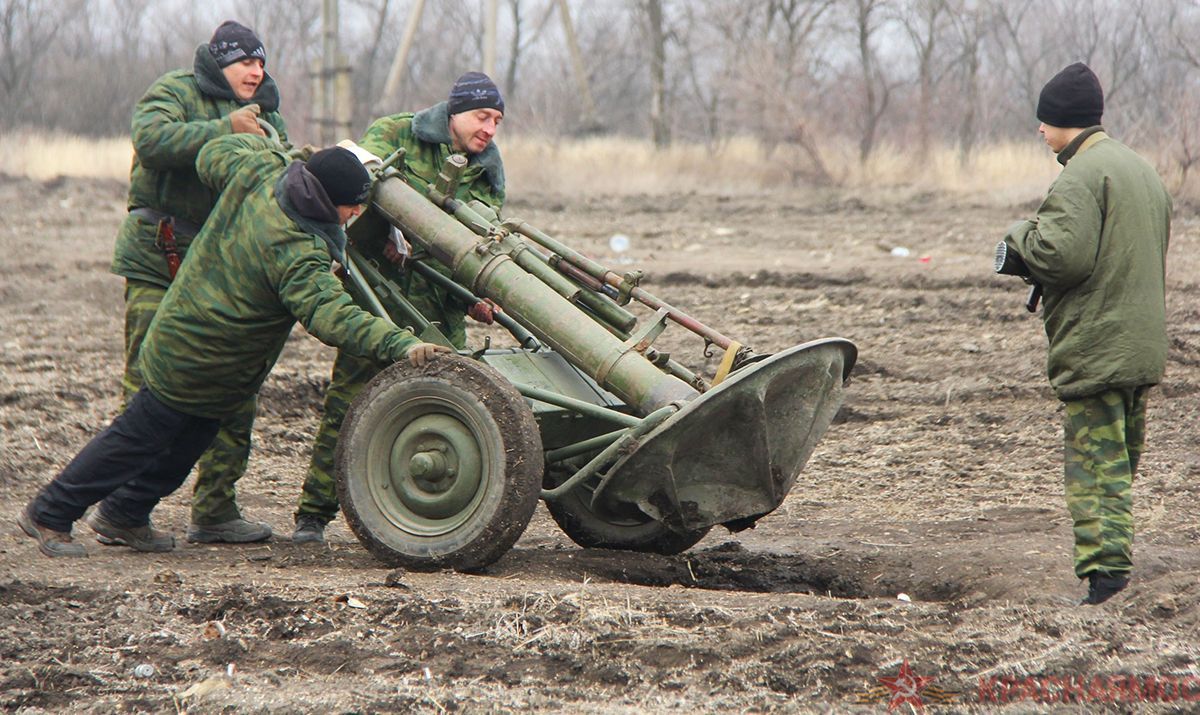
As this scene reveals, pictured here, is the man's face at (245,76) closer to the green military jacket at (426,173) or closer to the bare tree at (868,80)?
the green military jacket at (426,173)

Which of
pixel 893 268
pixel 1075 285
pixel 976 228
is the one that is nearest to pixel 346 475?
pixel 1075 285

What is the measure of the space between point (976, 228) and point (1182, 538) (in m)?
10.7

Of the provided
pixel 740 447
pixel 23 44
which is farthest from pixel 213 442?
pixel 23 44

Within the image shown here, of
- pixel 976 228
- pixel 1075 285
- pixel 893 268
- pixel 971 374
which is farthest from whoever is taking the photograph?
pixel 976 228

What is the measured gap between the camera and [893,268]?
13789 millimetres

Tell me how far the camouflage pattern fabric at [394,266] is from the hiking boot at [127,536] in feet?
2.08

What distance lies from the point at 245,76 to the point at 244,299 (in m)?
1.33

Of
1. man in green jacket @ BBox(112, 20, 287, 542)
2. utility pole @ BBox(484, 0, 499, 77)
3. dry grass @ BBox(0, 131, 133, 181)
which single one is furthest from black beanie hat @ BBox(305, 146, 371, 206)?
dry grass @ BBox(0, 131, 133, 181)

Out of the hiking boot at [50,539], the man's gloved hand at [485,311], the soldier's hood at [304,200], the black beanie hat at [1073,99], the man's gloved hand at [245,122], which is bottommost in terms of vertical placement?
the hiking boot at [50,539]

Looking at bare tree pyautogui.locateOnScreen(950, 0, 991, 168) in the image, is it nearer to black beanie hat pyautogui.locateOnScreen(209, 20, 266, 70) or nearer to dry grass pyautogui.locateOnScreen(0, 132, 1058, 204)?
dry grass pyautogui.locateOnScreen(0, 132, 1058, 204)

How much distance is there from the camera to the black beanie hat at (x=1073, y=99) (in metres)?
5.36

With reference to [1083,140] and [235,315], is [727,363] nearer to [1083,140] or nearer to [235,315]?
[1083,140]

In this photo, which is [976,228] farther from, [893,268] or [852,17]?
[852,17]

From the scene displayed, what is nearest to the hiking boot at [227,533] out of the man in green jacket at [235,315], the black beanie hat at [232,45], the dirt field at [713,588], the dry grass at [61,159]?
the dirt field at [713,588]
